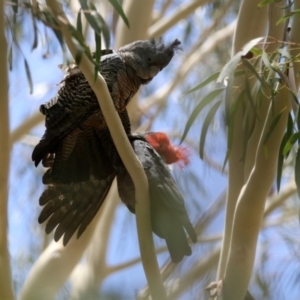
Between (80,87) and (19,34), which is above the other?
(19,34)

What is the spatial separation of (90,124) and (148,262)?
52cm

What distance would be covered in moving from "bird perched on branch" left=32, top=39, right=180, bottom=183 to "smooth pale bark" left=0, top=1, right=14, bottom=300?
224mm

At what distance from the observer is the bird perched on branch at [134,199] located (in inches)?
62.1

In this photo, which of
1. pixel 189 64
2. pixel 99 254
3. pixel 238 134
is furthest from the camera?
pixel 189 64

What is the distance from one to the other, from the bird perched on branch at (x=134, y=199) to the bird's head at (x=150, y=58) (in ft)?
0.62

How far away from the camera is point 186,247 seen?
1588mm

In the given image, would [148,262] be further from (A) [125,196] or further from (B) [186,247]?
(A) [125,196]

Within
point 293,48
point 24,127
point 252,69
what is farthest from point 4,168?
point 24,127

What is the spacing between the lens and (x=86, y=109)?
169 centimetres

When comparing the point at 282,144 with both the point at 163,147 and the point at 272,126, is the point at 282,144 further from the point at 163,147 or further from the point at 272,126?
the point at 163,147

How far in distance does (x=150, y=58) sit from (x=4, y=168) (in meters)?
0.54

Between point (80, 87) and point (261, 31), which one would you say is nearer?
point (80, 87)

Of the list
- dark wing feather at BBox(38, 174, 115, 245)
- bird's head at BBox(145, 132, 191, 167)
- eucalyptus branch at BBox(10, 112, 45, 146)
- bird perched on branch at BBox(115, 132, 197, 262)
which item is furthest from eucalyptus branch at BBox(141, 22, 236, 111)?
bird perched on branch at BBox(115, 132, 197, 262)

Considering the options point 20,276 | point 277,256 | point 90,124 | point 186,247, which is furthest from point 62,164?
point 277,256
